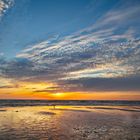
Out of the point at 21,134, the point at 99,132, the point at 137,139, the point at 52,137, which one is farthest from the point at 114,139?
the point at 21,134

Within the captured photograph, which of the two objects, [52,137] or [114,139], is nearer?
[114,139]

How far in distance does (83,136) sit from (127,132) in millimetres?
5724

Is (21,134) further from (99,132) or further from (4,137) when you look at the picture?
(99,132)

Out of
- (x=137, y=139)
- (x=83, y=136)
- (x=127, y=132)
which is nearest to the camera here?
(x=137, y=139)

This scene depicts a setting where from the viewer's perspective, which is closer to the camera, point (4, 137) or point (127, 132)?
point (4, 137)

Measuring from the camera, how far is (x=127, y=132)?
90.8 ft

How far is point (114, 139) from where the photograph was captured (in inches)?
938

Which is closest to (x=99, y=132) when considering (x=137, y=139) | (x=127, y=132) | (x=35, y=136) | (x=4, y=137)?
(x=127, y=132)

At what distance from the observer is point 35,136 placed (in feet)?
84.6

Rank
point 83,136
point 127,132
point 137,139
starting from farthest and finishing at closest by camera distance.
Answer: point 127,132, point 83,136, point 137,139

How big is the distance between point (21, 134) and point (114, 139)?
10370mm

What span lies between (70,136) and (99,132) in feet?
13.7

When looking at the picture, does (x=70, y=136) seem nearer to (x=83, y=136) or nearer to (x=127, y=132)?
(x=83, y=136)

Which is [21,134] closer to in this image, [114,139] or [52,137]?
[52,137]
